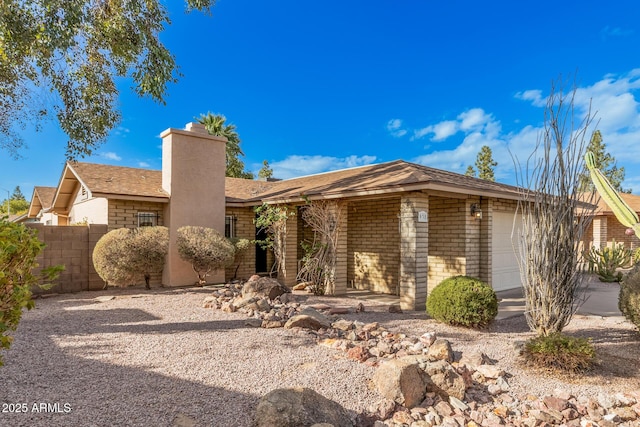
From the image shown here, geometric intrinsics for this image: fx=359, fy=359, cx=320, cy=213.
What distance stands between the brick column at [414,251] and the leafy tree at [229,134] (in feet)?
71.0

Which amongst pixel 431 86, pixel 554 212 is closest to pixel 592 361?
pixel 554 212

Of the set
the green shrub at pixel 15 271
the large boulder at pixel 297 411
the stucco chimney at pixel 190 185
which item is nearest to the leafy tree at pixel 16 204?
the green shrub at pixel 15 271

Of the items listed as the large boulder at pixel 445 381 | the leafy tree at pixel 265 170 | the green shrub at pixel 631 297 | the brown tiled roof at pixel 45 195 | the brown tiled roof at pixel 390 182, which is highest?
the leafy tree at pixel 265 170

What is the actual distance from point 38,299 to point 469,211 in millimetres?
11039

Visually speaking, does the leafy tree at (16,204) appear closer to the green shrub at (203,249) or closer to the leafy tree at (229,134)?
the green shrub at (203,249)

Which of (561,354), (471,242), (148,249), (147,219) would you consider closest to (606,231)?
(471,242)

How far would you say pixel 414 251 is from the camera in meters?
7.94

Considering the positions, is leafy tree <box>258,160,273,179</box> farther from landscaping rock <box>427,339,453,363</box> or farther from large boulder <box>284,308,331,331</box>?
landscaping rock <box>427,339,453,363</box>

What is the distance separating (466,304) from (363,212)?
5703mm

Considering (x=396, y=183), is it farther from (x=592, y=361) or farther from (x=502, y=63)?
(x=502, y=63)

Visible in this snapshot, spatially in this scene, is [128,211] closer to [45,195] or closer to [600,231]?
[45,195]

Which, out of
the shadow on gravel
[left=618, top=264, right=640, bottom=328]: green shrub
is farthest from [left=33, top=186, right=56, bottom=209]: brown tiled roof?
[left=618, top=264, right=640, bottom=328]: green shrub

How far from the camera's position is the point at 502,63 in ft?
50.3

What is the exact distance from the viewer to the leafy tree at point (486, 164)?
1454 inches
